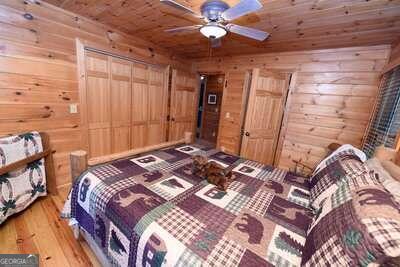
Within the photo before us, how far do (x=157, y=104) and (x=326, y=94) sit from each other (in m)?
2.99

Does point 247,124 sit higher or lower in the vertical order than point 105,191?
higher

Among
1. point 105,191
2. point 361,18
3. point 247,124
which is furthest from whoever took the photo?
point 247,124

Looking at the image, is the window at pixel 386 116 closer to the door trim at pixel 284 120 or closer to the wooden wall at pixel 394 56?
the wooden wall at pixel 394 56

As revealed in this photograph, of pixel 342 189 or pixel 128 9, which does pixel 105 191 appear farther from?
pixel 128 9

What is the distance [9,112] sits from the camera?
1.88 metres

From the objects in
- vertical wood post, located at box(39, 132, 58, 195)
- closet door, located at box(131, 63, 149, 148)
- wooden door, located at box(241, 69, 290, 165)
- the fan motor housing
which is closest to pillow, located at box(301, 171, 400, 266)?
the fan motor housing

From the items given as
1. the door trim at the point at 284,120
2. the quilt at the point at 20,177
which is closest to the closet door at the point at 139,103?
the quilt at the point at 20,177

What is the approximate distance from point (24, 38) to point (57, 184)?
5.98 feet

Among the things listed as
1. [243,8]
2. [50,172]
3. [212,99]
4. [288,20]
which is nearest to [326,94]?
[288,20]

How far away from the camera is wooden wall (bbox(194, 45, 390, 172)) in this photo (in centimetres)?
239

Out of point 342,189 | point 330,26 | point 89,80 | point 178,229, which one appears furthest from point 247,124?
point 89,80

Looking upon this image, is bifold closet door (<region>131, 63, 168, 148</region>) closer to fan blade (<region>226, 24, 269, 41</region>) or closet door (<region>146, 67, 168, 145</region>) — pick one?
closet door (<region>146, 67, 168, 145</region>)

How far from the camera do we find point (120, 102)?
9.55 feet

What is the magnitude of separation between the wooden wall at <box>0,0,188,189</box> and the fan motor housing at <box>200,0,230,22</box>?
1778mm
